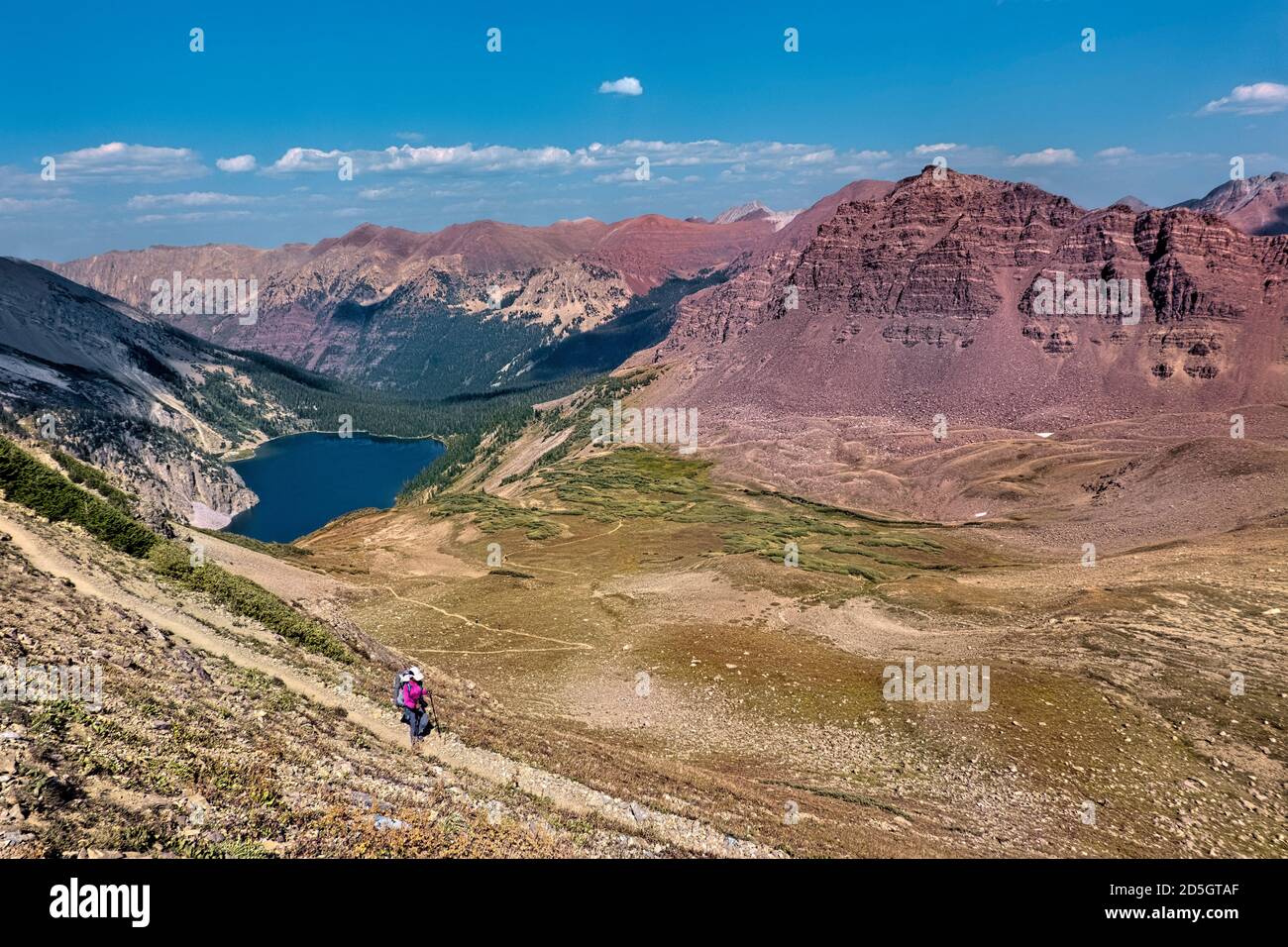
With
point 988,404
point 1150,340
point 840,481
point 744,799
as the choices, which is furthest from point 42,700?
point 1150,340

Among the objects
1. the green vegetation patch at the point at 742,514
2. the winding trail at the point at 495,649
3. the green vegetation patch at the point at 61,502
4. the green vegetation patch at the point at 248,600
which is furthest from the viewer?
the green vegetation patch at the point at 742,514

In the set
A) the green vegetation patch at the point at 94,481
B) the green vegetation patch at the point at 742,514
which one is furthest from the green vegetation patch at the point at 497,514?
the green vegetation patch at the point at 94,481

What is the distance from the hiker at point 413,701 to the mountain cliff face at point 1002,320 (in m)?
132

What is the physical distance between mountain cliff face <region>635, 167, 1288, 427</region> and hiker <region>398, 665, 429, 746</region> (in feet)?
432

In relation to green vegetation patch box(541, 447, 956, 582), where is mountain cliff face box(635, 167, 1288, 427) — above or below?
above

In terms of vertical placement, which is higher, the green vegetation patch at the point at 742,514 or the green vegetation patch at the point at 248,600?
the green vegetation patch at the point at 248,600

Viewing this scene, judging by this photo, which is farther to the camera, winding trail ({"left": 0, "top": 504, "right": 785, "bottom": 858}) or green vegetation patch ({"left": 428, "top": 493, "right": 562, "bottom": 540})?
green vegetation patch ({"left": 428, "top": 493, "right": 562, "bottom": 540})

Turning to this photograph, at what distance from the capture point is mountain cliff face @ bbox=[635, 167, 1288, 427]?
126 metres

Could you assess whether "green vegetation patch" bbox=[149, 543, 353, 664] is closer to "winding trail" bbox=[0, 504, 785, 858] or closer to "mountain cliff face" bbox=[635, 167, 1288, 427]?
"winding trail" bbox=[0, 504, 785, 858]

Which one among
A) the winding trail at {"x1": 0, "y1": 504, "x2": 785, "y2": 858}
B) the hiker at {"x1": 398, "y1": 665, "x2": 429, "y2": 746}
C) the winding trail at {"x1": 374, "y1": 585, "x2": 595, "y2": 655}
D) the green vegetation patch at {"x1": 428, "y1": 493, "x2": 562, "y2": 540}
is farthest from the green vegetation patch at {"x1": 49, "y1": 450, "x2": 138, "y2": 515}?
the green vegetation patch at {"x1": 428, "y1": 493, "x2": 562, "y2": 540}

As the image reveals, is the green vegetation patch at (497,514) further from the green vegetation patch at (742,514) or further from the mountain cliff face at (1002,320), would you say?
the mountain cliff face at (1002,320)

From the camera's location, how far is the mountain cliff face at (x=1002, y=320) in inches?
4973

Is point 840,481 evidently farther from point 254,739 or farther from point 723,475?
point 254,739

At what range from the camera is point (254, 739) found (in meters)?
19.1
